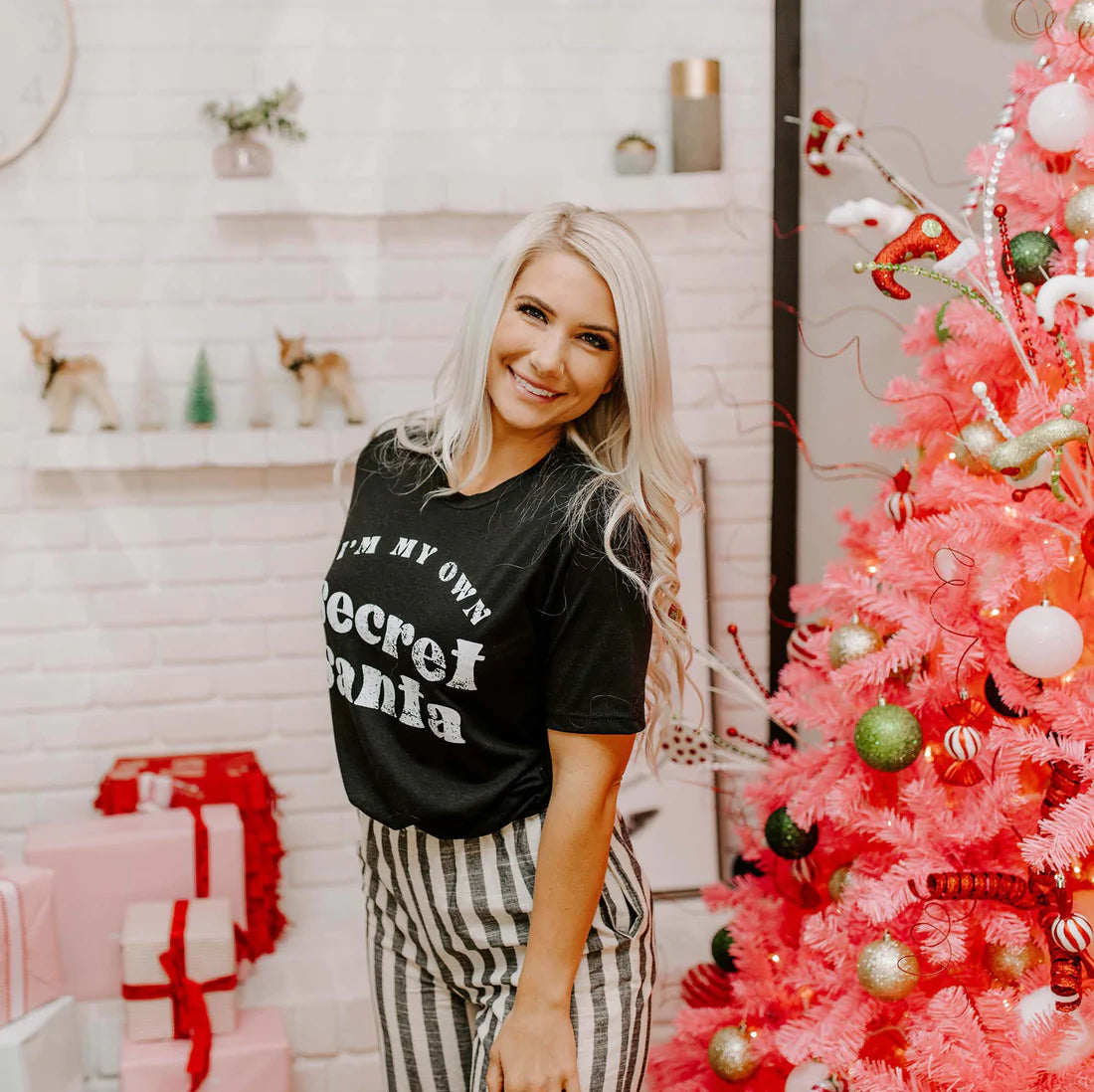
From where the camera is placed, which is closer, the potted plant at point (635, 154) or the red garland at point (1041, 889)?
the red garland at point (1041, 889)

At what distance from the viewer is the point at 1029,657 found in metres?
1.15

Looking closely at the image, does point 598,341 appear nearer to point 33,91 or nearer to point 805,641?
point 805,641

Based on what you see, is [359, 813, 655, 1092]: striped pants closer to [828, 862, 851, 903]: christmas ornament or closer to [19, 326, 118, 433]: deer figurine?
[828, 862, 851, 903]: christmas ornament

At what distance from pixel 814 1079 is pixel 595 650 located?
0.70 metres

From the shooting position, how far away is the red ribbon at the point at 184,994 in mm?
1888

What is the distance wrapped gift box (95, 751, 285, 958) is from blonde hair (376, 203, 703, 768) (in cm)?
103

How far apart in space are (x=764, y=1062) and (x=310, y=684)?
1171 mm

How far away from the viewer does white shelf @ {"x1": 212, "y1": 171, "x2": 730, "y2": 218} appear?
2.18 m

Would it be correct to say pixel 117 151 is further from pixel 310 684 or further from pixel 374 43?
pixel 310 684

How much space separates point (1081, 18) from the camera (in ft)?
3.95

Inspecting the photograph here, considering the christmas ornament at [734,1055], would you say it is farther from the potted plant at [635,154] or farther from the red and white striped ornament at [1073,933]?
the potted plant at [635,154]

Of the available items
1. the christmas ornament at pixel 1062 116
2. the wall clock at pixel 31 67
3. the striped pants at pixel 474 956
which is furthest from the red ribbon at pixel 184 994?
the christmas ornament at pixel 1062 116

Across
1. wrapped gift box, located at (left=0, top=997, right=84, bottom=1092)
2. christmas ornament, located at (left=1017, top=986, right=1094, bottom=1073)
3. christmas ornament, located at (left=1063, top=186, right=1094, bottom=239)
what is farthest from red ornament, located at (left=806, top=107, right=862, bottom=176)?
wrapped gift box, located at (left=0, top=997, right=84, bottom=1092)

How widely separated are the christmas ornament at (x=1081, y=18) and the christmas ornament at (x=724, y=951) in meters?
1.26
